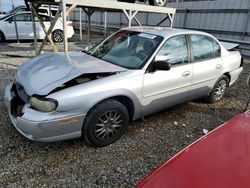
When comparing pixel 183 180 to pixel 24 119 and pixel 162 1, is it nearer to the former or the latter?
pixel 24 119

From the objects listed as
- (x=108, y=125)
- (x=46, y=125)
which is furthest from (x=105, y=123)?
(x=46, y=125)

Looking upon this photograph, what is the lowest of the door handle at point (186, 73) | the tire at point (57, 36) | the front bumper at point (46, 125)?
the tire at point (57, 36)

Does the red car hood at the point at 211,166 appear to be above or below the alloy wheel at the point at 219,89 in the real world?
above

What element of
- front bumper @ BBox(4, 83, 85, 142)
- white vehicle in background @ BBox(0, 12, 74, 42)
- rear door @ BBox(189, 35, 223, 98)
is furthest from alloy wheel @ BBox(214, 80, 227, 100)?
white vehicle in background @ BBox(0, 12, 74, 42)

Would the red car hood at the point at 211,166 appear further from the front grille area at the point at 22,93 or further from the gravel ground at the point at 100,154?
the front grille area at the point at 22,93

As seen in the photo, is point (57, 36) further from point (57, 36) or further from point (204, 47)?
point (204, 47)

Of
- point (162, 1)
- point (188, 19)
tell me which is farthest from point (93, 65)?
point (188, 19)

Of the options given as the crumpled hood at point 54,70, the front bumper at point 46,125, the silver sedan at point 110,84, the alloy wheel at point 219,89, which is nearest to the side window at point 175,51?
the silver sedan at point 110,84

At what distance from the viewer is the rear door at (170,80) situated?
330 cm

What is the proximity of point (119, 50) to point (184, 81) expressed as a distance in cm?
115

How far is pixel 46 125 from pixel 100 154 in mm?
806

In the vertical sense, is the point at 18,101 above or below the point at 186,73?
below

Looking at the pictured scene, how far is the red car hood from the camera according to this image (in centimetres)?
140

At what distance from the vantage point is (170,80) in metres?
3.50
